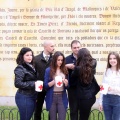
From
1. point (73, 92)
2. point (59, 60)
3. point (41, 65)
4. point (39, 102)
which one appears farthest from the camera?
point (39, 102)

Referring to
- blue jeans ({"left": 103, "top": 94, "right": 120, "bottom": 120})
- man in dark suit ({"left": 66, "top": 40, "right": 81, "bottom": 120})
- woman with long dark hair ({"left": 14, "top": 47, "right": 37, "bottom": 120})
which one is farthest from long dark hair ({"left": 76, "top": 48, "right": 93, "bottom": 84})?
woman with long dark hair ({"left": 14, "top": 47, "right": 37, "bottom": 120})

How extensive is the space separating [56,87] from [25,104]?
60 cm

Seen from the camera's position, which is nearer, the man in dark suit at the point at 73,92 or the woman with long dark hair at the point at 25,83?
the woman with long dark hair at the point at 25,83

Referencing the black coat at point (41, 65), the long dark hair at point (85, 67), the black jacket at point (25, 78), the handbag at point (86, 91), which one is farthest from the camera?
the black coat at point (41, 65)

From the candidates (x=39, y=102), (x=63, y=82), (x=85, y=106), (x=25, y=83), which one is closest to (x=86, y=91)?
(x=85, y=106)

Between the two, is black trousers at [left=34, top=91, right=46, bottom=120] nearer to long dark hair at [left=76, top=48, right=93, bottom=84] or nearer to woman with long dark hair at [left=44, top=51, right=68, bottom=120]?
woman with long dark hair at [left=44, top=51, right=68, bottom=120]

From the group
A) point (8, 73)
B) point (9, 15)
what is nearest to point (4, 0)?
point (9, 15)

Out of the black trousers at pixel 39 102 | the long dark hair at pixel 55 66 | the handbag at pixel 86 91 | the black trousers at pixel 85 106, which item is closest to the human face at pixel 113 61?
the handbag at pixel 86 91

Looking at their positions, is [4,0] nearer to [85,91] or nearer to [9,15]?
[9,15]

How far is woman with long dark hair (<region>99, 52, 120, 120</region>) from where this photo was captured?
7.32 meters

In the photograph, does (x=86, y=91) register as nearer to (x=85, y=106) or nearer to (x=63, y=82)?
(x=85, y=106)

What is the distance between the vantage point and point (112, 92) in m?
7.33

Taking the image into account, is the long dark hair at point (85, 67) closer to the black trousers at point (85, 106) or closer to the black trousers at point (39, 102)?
the black trousers at point (85, 106)

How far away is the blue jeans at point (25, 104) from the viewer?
734 centimetres
